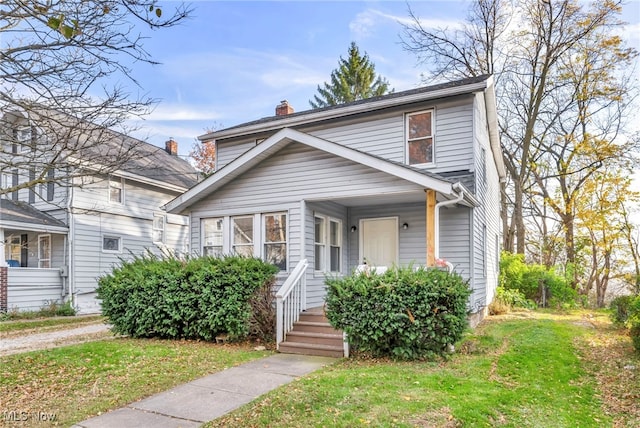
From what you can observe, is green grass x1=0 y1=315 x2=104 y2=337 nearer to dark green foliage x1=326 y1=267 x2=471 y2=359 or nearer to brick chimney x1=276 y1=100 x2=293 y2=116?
dark green foliage x1=326 y1=267 x2=471 y2=359

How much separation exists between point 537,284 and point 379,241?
28.0 ft

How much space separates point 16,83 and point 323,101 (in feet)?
90.1

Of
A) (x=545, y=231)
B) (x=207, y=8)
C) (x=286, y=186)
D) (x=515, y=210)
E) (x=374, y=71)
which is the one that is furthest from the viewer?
(x=374, y=71)

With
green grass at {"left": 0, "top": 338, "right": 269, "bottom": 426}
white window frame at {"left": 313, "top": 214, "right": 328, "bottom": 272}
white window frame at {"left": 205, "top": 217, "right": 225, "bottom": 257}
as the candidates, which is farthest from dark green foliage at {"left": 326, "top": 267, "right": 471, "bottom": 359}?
white window frame at {"left": 205, "top": 217, "right": 225, "bottom": 257}

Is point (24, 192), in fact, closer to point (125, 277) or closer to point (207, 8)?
point (125, 277)

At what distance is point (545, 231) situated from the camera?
2303 cm

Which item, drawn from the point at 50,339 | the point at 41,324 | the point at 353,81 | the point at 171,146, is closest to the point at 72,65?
the point at 50,339

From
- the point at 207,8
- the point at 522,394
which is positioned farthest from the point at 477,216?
the point at 207,8

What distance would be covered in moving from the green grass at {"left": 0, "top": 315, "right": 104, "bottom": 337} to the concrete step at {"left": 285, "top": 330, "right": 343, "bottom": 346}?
5492 millimetres

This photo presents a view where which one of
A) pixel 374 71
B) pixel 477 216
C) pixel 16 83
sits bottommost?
pixel 477 216

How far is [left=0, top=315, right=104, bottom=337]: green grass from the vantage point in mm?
11086

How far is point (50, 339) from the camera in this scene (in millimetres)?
9375

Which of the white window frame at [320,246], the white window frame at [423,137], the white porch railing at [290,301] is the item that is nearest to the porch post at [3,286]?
the white window frame at [320,246]

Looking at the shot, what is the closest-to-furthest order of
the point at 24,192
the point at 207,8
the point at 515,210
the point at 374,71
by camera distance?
the point at 207,8
the point at 24,192
the point at 515,210
the point at 374,71
